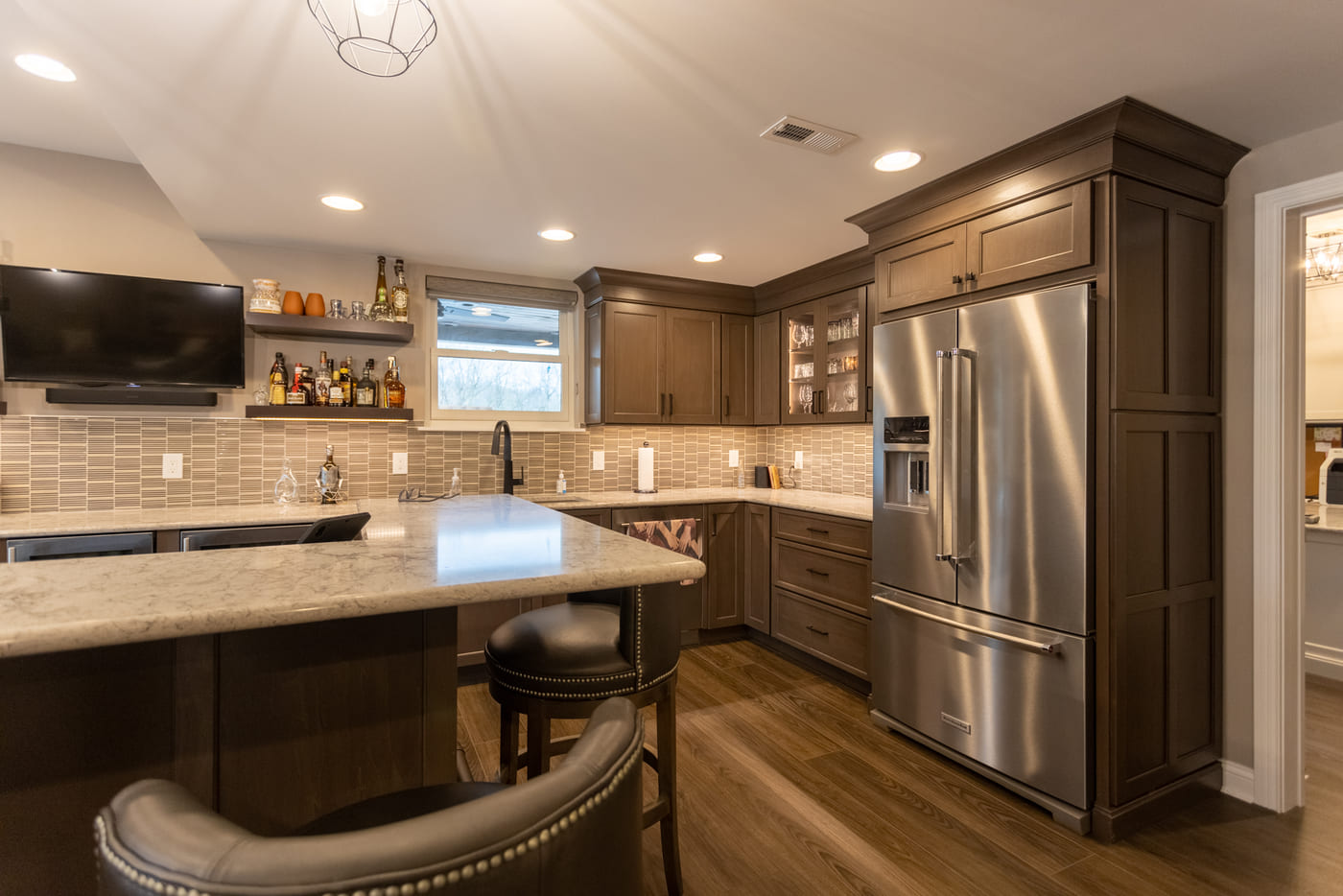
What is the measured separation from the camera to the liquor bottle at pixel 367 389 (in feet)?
11.8

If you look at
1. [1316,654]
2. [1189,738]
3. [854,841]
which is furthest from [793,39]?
[1316,654]

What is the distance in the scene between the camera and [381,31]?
5.49 ft

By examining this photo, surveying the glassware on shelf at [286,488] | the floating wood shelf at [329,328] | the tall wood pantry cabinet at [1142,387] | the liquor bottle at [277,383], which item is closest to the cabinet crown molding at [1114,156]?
the tall wood pantry cabinet at [1142,387]

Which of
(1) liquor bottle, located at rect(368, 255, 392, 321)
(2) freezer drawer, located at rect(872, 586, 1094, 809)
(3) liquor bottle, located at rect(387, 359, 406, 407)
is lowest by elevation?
(2) freezer drawer, located at rect(872, 586, 1094, 809)

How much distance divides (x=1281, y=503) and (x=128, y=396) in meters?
4.86

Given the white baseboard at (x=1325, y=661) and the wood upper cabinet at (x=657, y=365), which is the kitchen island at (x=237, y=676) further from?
the white baseboard at (x=1325, y=661)

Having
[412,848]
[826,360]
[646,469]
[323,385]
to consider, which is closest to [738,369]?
[826,360]

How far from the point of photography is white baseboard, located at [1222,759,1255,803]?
226cm

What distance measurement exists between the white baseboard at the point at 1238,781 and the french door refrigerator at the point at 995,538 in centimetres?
72

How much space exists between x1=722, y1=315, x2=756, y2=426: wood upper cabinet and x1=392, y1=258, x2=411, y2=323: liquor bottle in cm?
205

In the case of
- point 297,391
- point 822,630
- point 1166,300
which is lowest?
point 822,630

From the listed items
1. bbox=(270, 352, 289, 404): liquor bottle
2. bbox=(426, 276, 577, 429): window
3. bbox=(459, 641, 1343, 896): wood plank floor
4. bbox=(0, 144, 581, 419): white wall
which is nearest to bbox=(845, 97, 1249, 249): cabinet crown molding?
bbox=(459, 641, 1343, 896): wood plank floor

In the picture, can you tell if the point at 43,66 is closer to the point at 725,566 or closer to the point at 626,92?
the point at 626,92

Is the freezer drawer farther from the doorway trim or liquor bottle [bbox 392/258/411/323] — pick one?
liquor bottle [bbox 392/258/411/323]
